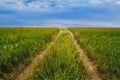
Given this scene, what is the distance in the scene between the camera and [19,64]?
34.1 feet

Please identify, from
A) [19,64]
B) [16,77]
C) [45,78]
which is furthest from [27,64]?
[45,78]

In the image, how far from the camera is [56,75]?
7.61 meters

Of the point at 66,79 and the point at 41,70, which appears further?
the point at 41,70

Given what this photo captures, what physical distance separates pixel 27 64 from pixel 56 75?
322cm

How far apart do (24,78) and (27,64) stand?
216 cm

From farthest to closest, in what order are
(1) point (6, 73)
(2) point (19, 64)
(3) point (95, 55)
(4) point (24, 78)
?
(3) point (95, 55) < (2) point (19, 64) < (1) point (6, 73) < (4) point (24, 78)

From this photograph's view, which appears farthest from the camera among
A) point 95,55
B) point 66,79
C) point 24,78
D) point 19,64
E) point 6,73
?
point 95,55

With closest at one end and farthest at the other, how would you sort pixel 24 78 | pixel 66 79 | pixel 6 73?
pixel 66 79 < pixel 24 78 < pixel 6 73

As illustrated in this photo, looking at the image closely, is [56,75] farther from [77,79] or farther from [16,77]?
[16,77]

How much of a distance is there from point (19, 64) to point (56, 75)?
314cm

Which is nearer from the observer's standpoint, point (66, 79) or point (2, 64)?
point (66, 79)

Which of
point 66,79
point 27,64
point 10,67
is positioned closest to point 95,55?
point 27,64

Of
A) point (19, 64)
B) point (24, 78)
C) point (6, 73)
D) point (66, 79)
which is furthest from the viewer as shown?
point (19, 64)

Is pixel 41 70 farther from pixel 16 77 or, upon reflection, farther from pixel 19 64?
pixel 19 64
